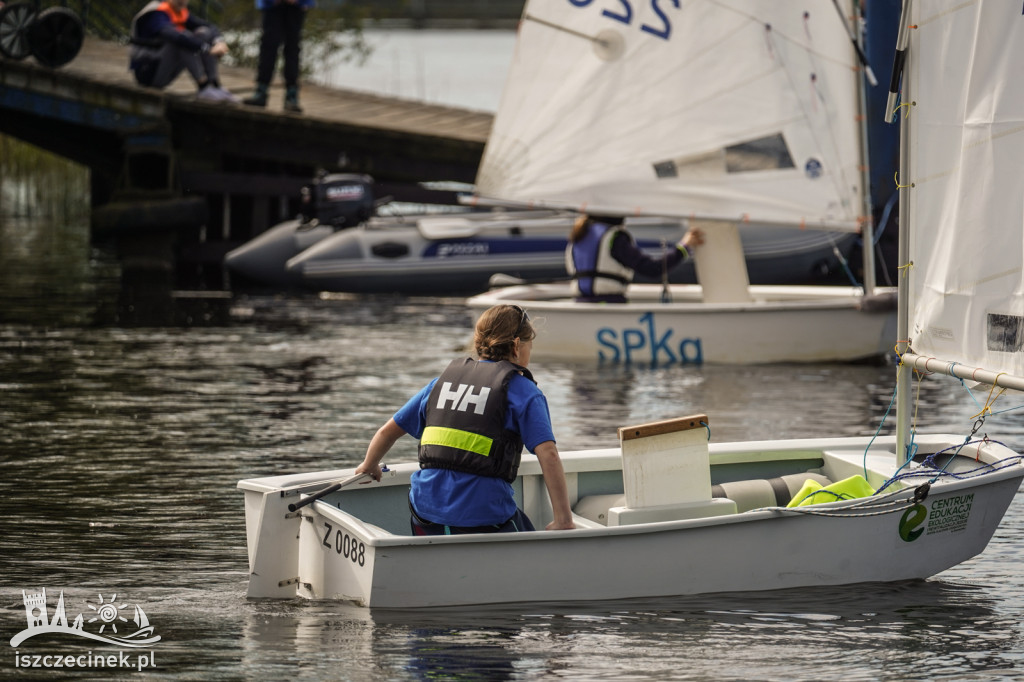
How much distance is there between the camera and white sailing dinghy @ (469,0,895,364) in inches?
560

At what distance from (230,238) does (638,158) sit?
889cm

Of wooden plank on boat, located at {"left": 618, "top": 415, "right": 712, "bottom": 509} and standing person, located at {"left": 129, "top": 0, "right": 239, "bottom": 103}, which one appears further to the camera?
standing person, located at {"left": 129, "top": 0, "right": 239, "bottom": 103}

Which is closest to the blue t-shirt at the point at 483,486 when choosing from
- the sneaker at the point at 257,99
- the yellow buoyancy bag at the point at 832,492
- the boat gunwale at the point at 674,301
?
the yellow buoyancy bag at the point at 832,492

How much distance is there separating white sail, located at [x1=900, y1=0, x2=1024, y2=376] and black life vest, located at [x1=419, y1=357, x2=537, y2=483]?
209 centimetres

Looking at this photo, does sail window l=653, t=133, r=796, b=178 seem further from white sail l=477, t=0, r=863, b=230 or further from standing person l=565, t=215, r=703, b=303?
standing person l=565, t=215, r=703, b=303

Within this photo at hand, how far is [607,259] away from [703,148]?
51.1 inches

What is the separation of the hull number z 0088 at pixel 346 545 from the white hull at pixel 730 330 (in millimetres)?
7569

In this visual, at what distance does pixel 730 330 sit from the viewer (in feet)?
47.2

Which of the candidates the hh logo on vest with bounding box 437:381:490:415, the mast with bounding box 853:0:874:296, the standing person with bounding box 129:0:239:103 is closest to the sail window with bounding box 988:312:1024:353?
the hh logo on vest with bounding box 437:381:490:415

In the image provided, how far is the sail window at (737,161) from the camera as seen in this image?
47.2 feet

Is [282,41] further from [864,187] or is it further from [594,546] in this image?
[594,546]

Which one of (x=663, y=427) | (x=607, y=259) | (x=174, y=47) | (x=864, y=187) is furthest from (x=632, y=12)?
(x=663, y=427)

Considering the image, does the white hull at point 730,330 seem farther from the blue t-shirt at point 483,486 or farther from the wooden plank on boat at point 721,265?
the blue t-shirt at point 483,486

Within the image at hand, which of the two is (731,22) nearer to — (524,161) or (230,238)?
(524,161)
